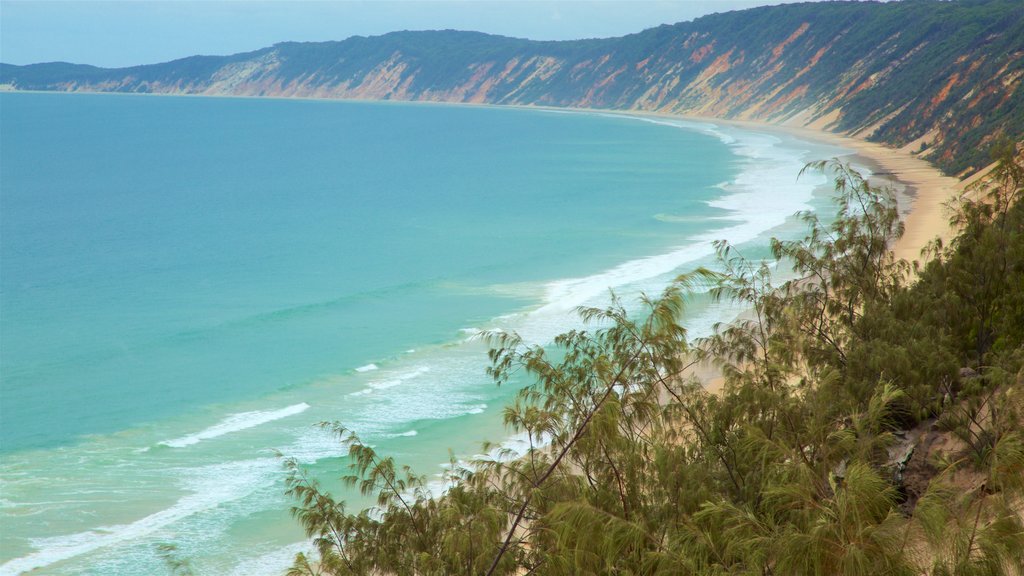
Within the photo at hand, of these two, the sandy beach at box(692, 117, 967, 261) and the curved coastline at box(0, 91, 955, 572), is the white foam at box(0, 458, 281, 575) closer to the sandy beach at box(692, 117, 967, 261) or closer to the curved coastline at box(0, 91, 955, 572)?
the curved coastline at box(0, 91, 955, 572)

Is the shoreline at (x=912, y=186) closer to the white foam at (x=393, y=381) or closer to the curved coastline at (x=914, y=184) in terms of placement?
the curved coastline at (x=914, y=184)

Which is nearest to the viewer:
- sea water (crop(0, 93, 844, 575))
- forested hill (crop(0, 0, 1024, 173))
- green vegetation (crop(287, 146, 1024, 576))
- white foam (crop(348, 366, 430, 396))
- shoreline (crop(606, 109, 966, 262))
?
green vegetation (crop(287, 146, 1024, 576))

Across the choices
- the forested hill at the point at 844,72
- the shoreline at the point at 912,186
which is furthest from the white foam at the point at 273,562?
the forested hill at the point at 844,72

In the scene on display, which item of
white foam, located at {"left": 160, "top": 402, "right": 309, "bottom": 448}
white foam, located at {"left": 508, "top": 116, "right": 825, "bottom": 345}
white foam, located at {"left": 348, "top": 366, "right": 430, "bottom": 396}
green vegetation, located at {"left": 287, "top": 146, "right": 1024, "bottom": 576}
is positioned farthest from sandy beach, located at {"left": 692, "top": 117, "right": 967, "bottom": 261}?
white foam, located at {"left": 160, "top": 402, "right": 309, "bottom": 448}

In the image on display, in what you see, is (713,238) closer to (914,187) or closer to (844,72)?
(914,187)

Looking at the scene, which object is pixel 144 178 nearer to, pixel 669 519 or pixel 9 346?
pixel 9 346
